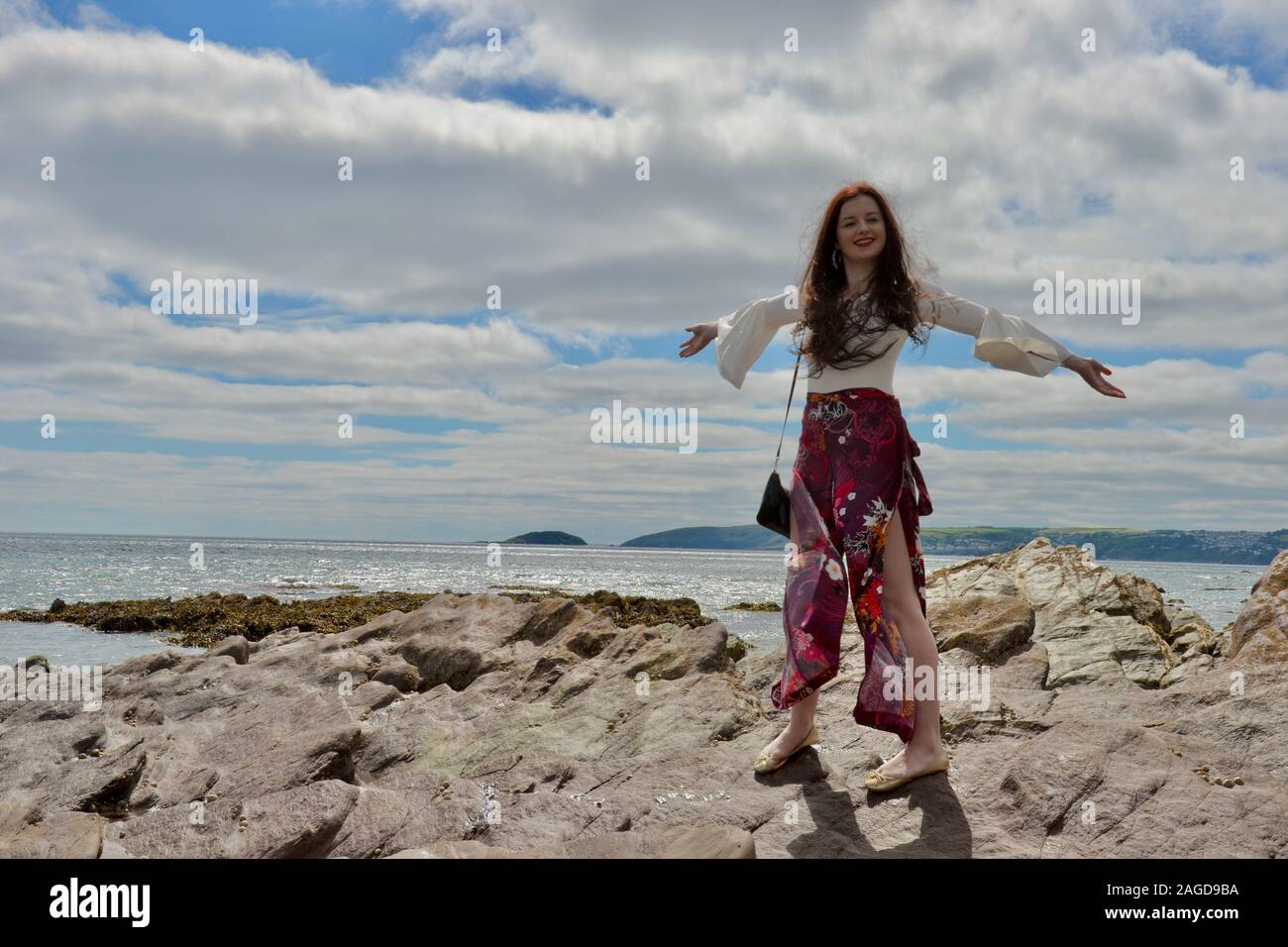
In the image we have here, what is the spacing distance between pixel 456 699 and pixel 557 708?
1315mm

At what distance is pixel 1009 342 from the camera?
17.0 ft

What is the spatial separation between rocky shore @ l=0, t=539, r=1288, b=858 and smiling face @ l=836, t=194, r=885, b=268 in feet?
9.68

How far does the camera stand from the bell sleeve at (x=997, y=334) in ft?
16.9

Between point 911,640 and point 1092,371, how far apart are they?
1.77 meters

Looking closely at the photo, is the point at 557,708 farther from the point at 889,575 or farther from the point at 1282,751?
the point at 1282,751

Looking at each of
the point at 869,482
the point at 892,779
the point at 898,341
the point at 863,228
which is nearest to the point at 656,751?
the point at 892,779

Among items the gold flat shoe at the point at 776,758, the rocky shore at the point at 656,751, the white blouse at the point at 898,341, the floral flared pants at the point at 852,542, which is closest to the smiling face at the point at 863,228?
the white blouse at the point at 898,341

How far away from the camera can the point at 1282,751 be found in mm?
5500

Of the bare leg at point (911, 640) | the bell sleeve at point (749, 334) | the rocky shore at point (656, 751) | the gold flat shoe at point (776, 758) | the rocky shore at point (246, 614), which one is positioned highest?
the bell sleeve at point (749, 334)

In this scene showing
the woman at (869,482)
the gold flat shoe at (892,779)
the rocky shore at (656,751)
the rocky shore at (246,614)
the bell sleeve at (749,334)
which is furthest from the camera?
the rocky shore at (246,614)

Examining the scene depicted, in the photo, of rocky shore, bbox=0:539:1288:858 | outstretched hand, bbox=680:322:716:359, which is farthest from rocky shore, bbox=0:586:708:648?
outstretched hand, bbox=680:322:716:359

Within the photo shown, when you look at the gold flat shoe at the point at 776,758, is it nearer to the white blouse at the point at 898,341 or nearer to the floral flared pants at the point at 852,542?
the floral flared pants at the point at 852,542

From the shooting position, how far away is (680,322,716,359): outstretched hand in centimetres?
591
